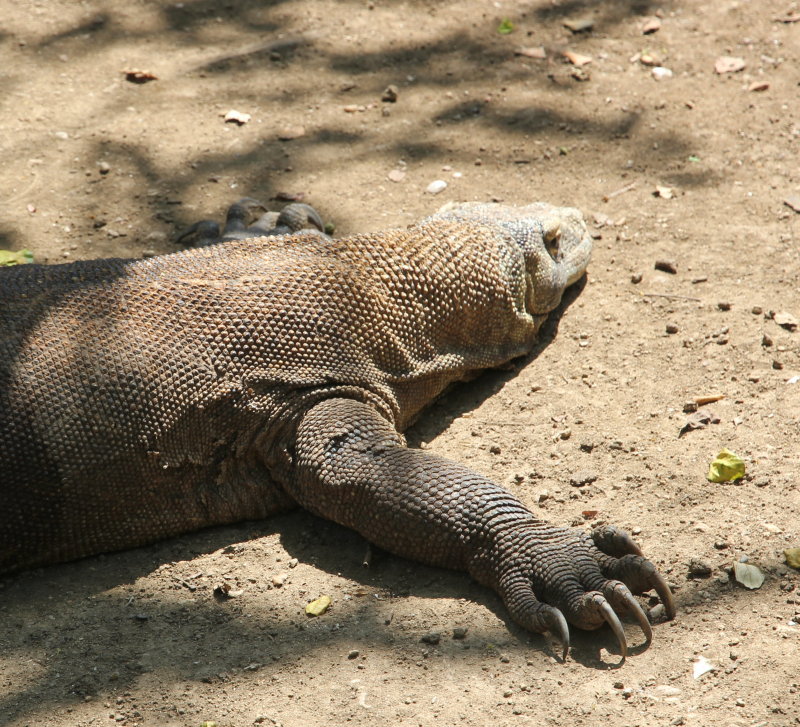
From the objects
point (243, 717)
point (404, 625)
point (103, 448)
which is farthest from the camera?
point (103, 448)

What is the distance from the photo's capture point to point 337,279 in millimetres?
3961

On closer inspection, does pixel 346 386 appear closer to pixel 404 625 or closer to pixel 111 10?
pixel 404 625

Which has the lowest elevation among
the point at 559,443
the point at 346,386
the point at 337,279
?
the point at 559,443

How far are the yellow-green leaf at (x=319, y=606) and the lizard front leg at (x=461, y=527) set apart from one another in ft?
0.98

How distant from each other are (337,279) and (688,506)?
1643mm

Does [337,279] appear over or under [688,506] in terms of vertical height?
over

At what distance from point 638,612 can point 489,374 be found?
5.67ft

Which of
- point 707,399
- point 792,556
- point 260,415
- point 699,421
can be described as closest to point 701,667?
point 792,556

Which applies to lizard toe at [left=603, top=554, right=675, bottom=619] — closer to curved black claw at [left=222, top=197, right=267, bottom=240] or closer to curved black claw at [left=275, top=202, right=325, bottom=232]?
curved black claw at [left=275, top=202, right=325, bottom=232]

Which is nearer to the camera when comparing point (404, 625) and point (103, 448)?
point (404, 625)

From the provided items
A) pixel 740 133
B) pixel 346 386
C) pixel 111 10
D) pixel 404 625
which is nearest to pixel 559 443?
pixel 346 386

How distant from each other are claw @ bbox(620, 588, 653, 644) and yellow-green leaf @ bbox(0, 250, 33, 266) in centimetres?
354

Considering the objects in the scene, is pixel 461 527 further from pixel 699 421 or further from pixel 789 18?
pixel 789 18

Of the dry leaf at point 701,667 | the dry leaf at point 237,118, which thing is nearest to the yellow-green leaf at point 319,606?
the dry leaf at point 701,667
